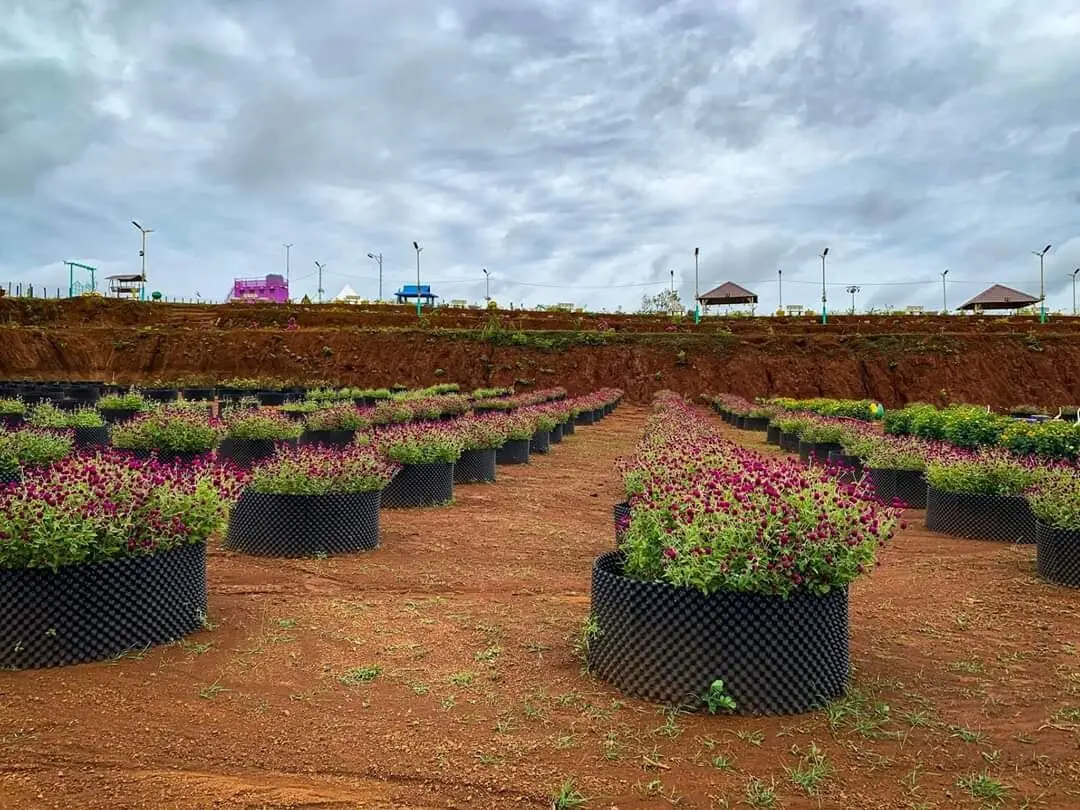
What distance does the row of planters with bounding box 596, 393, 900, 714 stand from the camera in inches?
168

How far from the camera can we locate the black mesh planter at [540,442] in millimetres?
18109

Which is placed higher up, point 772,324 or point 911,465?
point 772,324

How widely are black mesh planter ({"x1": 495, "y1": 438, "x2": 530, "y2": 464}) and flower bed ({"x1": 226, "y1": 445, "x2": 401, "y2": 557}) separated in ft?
24.8

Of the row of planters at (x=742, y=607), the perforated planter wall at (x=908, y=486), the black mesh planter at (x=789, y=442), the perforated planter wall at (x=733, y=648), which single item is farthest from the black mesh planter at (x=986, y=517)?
the black mesh planter at (x=789, y=442)

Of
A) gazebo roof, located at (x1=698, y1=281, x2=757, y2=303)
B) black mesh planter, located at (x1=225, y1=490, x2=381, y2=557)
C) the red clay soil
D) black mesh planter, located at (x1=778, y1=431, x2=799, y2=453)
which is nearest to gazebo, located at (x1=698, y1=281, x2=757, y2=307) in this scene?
gazebo roof, located at (x1=698, y1=281, x2=757, y2=303)

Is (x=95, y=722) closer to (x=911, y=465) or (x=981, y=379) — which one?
(x=911, y=465)

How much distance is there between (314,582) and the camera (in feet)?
22.6

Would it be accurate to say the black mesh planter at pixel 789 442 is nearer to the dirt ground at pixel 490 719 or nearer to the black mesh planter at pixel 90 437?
the dirt ground at pixel 490 719

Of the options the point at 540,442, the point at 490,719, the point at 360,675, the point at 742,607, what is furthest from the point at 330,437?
the point at 742,607

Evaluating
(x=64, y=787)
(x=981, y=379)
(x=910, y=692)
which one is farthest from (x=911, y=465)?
(x=981, y=379)

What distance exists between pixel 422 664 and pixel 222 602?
2024 millimetres

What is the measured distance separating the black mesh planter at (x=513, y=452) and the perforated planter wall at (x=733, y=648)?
11.4m

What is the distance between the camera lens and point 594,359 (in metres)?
46.5

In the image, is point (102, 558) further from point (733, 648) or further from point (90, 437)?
point (90, 437)
